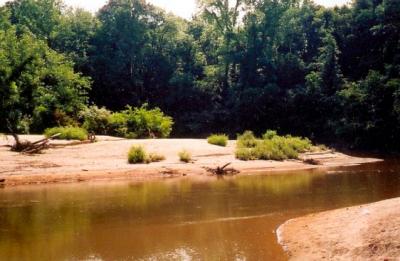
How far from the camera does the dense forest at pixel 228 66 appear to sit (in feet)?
121

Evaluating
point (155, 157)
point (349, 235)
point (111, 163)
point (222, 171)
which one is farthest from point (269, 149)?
point (349, 235)

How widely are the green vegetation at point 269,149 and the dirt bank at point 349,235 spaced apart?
1486 cm

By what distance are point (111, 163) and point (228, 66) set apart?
98.5 feet

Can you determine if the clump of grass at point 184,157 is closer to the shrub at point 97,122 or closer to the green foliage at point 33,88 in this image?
the shrub at point 97,122

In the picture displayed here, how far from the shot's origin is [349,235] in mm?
9945

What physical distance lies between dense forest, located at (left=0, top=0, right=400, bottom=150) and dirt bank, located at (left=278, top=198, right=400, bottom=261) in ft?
83.1

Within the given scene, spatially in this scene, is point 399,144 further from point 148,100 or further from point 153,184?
point 148,100

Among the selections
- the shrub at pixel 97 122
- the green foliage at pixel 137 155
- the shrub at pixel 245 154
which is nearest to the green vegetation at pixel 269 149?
the shrub at pixel 245 154

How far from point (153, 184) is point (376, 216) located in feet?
38.9

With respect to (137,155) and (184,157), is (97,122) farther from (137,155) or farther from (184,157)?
(184,157)

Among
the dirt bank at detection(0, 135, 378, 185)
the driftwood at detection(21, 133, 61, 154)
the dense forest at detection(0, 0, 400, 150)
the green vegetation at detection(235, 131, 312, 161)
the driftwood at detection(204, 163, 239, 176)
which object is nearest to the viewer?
the dirt bank at detection(0, 135, 378, 185)

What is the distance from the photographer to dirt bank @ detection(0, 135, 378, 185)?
20.7 m

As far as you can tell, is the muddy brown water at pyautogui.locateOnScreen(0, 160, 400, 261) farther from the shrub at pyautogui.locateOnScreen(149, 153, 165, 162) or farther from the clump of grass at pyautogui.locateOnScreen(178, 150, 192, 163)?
the shrub at pyautogui.locateOnScreen(149, 153, 165, 162)

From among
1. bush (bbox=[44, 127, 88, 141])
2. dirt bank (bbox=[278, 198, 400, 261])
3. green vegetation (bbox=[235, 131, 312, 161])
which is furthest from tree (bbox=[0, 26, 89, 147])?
dirt bank (bbox=[278, 198, 400, 261])
